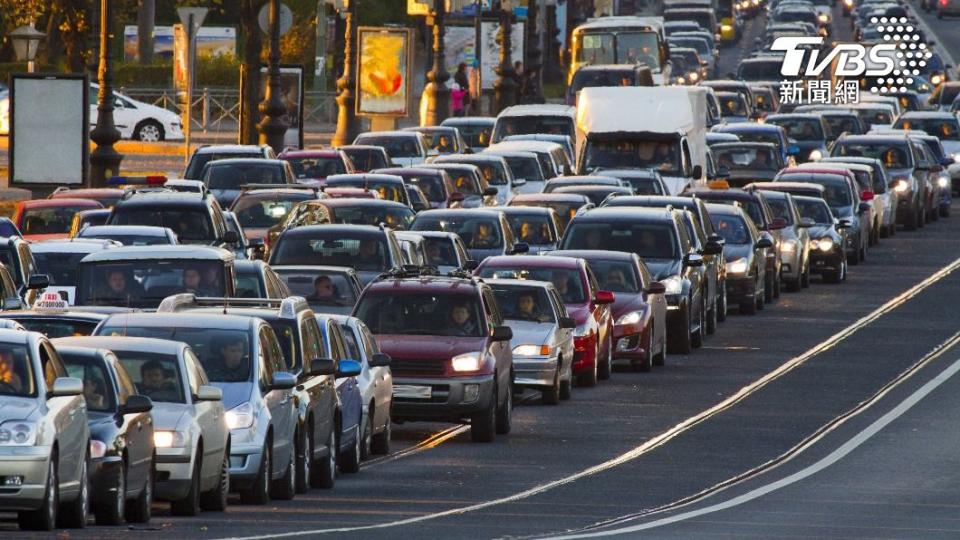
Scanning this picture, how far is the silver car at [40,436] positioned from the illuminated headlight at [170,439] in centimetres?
124

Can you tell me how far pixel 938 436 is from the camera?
90.1 feet

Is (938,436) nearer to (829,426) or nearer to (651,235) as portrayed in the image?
(829,426)

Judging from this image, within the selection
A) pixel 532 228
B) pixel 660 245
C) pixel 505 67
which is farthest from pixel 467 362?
pixel 505 67

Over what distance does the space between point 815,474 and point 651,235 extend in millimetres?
13464

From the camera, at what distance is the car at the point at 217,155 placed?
45562 mm

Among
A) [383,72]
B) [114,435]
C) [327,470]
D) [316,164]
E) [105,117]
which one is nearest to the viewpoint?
[114,435]

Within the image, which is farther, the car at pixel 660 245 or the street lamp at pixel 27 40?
the street lamp at pixel 27 40

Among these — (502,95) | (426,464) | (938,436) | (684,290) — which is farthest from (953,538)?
(502,95)

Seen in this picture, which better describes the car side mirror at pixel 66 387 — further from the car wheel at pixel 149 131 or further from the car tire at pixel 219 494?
the car wheel at pixel 149 131

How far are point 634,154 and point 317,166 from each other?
548cm

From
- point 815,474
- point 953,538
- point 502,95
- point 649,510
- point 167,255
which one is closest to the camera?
point 953,538

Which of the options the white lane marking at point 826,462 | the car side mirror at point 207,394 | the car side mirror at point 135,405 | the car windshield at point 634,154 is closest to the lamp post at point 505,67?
the car windshield at point 634,154

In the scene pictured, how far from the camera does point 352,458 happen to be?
78.3 feet

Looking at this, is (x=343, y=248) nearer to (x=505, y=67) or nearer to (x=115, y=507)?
(x=115, y=507)
